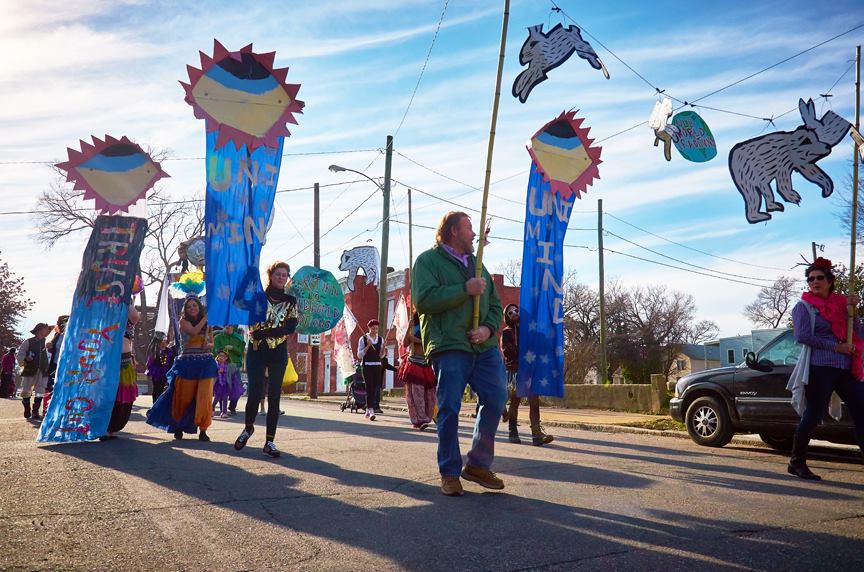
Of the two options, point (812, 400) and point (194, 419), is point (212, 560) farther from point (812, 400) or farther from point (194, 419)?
point (194, 419)

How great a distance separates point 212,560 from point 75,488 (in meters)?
2.50

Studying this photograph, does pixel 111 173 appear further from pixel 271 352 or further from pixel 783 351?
pixel 783 351

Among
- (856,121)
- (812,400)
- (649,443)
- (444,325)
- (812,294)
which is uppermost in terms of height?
(856,121)

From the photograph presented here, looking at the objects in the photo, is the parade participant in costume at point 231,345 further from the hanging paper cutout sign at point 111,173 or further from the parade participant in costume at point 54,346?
the hanging paper cutout sign at point 111,173

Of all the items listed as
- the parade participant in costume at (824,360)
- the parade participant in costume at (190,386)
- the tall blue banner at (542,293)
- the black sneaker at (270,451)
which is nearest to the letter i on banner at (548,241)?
the tall blue banner at (542,293)

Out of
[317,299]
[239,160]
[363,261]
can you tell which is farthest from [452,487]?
[363,261]

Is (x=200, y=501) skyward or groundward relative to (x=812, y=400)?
groundward

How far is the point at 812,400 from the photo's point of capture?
254 inches

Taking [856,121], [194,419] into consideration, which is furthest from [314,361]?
[856,121]

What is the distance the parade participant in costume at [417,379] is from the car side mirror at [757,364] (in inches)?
166

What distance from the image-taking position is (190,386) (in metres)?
9.09

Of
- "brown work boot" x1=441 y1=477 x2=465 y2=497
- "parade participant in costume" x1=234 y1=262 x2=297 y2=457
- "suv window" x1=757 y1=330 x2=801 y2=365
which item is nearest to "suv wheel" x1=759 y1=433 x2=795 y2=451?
"suv window" x1=757 y1=330 x2=801 y2=365

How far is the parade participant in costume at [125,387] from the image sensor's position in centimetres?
941

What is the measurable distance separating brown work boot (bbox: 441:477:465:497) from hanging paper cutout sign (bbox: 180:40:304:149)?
16.0 ft
